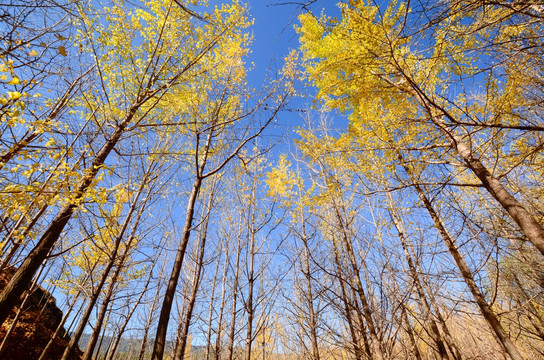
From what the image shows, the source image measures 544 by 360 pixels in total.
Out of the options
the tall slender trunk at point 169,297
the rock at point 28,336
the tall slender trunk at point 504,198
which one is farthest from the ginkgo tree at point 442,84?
the rock at point 28,336

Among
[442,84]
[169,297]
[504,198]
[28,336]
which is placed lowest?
[169,297]

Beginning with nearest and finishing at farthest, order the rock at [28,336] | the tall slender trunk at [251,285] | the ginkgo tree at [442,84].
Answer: the ginkgo tree at [442,84], the tall slender trunk at [251,285], the rock at [28,336]

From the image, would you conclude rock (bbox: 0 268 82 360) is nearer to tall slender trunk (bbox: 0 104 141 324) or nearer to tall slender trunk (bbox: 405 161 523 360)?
tall slender trunk (bbox: 0 104 141 324)

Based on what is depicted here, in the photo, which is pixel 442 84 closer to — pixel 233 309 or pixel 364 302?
pixel 364 302

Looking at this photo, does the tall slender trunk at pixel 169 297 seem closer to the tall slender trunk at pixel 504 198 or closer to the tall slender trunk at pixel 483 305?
the tall slender trunk at pixel 483 305

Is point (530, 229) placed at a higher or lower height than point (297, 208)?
lower

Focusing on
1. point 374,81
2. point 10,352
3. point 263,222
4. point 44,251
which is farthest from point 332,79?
point 10,352

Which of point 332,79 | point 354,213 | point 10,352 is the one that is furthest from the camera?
point 10,352

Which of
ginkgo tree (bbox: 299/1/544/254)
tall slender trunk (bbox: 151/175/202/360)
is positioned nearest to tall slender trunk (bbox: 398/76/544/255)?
ginkgo tree (bbox: 299/1/544/254)

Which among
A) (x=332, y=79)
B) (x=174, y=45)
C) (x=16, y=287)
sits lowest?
(x=16, y=287)

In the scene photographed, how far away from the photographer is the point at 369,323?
3.02 metres

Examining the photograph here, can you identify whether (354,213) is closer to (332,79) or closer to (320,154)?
(320,154)

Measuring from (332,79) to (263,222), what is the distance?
3.77 meters

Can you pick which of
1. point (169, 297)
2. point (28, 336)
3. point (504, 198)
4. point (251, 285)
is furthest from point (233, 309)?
point (28, 336)
